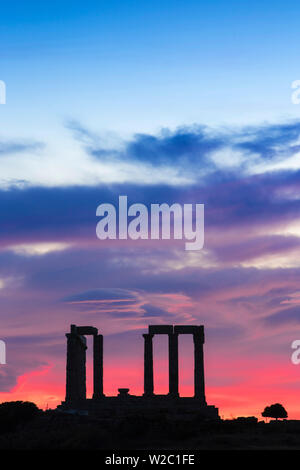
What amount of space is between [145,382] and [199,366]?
17.9 ft

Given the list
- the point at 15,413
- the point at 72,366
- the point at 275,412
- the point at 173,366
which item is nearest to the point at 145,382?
the point at 173,366

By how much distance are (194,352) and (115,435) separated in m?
23.2

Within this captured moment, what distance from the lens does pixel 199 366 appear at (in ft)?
297

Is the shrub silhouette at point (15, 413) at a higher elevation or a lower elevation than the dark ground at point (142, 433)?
higher

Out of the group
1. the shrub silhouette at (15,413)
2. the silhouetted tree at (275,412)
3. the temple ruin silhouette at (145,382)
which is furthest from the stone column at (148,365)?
the shrub silhouette at (15,413)

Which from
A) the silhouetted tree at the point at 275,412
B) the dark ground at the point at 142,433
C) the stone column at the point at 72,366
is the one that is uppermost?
the stone column at the point at 72,366

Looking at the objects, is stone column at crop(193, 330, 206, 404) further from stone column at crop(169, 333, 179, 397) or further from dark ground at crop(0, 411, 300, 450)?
dark ground at crop(0, 411, 300, 450)

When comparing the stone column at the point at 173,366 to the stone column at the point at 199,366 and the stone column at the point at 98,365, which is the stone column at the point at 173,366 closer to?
the stone column at the point at 199,366

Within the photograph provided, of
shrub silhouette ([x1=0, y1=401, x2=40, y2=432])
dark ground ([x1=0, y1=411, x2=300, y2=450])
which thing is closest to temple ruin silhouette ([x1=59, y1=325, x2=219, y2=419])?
shrub silhouette ([x1=0, y1=401, x2=40, y2=432])

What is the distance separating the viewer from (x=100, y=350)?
3637 inches

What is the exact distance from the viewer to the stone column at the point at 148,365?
9106cm

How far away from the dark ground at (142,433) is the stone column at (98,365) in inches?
495
